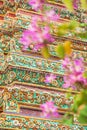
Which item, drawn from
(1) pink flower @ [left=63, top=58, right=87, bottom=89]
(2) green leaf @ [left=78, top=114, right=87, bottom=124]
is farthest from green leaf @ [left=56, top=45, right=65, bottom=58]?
(2) green leaf @ [left=78, top=114, right=87, bottom=124]

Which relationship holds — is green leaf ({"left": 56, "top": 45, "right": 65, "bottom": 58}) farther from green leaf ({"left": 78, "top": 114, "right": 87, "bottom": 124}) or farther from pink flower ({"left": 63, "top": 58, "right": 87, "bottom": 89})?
green leaf ({"left": 78, "top": 114, "right": 87, "bottom": 124})

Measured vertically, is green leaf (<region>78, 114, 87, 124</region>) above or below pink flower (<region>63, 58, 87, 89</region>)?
below

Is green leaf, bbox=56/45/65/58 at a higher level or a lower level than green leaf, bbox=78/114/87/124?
higher

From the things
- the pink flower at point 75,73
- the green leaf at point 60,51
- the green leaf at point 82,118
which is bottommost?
the green leaf at point 82,118

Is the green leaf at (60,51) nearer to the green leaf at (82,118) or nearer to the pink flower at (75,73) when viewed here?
the pink flower at (75,73)

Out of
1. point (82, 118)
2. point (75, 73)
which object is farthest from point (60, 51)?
point (82, 118)

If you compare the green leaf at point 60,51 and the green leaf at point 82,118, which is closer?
the green leaf at point 82,118

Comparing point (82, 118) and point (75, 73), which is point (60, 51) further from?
point (82, 118)

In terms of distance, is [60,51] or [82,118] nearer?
[82,118]

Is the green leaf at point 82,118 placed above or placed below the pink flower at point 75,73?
below

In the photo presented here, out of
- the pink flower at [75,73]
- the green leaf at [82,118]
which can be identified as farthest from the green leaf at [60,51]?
the green leaf at [82,118]

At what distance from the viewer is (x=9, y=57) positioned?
3.69 meters

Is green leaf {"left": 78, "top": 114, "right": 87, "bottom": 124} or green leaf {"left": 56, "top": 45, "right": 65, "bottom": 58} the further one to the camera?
green leaf {"left": 56, "top": 45, "right": 65, "bottom": 58}

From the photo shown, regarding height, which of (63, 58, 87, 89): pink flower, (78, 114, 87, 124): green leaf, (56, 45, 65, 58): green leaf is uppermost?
(56, 45, 65, 58): green leaf
